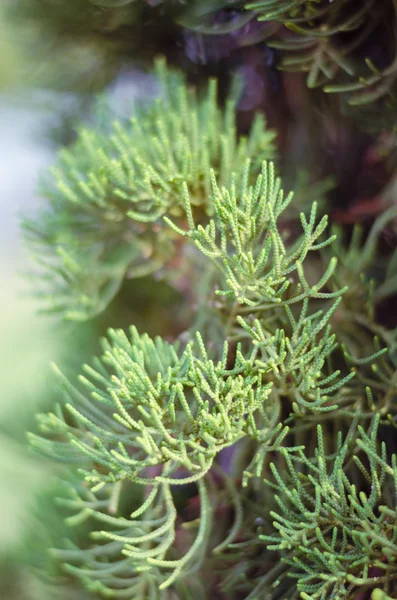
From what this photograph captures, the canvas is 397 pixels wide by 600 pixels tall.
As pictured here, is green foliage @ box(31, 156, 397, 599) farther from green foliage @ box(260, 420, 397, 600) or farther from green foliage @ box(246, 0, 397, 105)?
green foliage @ box(246, 0, 397, 105)

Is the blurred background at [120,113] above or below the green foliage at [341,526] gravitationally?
above

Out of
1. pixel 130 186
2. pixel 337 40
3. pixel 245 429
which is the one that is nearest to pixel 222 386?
pixel 245 429

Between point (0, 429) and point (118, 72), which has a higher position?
point (118, 72)

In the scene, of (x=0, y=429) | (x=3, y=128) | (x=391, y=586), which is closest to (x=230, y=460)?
(x=391, y=586)

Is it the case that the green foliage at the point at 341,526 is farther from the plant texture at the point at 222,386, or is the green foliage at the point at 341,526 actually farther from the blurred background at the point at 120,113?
the blurred background at the point at 120,113

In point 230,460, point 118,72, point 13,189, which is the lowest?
point 230,460

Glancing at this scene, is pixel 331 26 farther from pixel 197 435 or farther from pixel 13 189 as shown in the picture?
pixel 13 189

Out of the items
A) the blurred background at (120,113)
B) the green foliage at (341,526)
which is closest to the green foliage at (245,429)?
the green foliage at (341,526)

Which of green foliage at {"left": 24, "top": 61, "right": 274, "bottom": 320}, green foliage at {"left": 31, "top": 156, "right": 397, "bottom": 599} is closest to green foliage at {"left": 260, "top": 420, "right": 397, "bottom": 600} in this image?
green foliage at {"left": 31, "top": 156, "right": 397, "bottom": 599}
